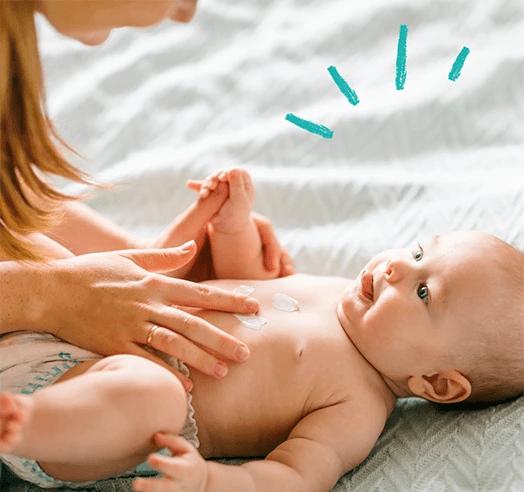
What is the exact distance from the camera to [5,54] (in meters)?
0.87

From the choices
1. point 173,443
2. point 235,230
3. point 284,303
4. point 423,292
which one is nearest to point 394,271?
point 423,292

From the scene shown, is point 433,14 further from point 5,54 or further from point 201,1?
point 5,54

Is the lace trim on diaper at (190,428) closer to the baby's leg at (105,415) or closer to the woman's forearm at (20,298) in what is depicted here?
the baby's leg at (105,415)

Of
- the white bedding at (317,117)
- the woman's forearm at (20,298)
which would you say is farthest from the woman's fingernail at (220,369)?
the white bedding at (317,117)

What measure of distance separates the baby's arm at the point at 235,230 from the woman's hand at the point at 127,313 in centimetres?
22

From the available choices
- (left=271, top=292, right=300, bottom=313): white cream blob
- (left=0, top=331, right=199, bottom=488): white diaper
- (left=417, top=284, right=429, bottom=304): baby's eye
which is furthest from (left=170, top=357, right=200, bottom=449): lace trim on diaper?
(left=417, top=284, right=429, bottom=304): baby's eye

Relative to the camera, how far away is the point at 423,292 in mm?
1200

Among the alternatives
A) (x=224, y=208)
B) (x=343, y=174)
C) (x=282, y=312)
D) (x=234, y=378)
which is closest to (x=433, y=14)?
(x=343, y=174)

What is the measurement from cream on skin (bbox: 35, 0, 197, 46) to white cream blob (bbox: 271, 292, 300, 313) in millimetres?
481

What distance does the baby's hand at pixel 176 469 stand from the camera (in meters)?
0.92

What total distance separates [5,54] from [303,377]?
0.52m

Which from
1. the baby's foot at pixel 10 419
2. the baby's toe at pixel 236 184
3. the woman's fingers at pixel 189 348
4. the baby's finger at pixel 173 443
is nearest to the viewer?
the baby's foot at pixel 10 419

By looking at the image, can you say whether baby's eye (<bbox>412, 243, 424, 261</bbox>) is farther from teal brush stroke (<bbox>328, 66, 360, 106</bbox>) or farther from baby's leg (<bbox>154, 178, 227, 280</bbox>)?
teal brush stroke (<bbox>328, 66, 360, 106</bbox>)

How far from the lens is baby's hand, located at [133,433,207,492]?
3.03 feet
